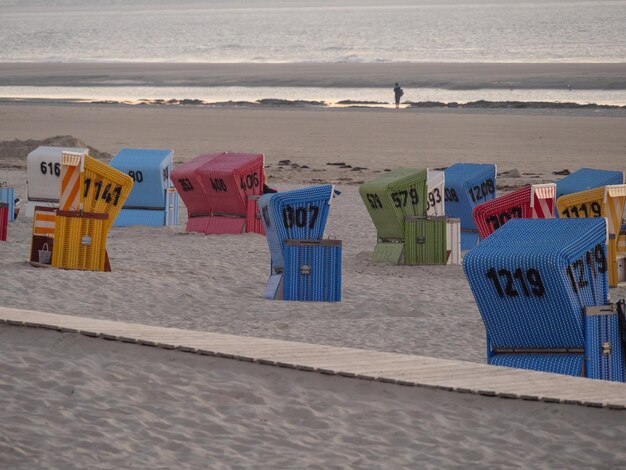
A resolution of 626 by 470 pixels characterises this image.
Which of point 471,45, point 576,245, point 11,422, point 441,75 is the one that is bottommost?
point 11,422

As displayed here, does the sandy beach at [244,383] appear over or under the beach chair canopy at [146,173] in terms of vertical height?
under

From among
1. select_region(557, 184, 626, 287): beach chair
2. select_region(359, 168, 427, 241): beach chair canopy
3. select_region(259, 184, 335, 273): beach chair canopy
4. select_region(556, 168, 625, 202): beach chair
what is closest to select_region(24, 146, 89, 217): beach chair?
select_region(359, 168, 427, 241): beach chair canopy

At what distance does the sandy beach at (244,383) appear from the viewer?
705 centimetres

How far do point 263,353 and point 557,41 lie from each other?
100 m

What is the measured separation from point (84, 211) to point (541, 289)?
6.73 m

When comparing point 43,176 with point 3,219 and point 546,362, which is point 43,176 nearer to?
point 3,219

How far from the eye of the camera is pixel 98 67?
86.4 meters

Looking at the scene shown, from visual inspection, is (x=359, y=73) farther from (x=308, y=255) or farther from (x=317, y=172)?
(x=308, y=255)

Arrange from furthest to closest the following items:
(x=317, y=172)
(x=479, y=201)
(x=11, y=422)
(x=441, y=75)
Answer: (x=441, y=75) → (x=317, y=172) → (x=479, y=201) → (x=11, y=422)

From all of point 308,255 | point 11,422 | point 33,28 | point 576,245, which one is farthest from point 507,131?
point 33,28

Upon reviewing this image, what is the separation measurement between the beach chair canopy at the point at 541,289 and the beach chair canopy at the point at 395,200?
22.5ft

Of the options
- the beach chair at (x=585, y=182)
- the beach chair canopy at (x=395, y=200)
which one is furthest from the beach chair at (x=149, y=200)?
the beach chair at (x=585, y=182)

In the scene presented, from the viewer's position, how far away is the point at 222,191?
1872cm

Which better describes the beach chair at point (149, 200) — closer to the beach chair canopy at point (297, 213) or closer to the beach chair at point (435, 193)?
the beach chair at point (435, 193)
